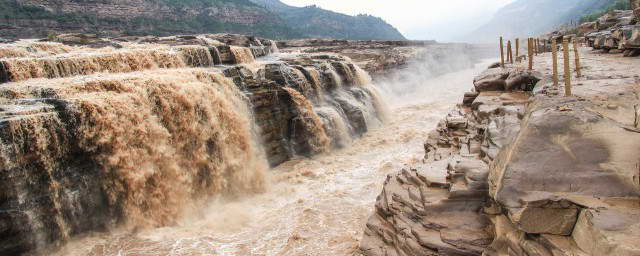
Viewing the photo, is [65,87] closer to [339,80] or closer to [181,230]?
[181,230]

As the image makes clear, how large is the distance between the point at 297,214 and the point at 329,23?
393 feet

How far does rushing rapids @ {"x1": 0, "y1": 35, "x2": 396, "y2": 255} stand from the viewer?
22.4 feet

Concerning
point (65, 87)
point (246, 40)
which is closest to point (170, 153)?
point (65, 87)

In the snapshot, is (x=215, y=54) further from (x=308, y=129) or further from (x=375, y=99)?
Answer: (x=375, y=99)

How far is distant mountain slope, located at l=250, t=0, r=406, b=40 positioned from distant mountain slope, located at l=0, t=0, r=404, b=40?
8.05 meters

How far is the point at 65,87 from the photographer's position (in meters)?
8.32

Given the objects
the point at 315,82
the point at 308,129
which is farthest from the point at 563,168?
the point at 315,82

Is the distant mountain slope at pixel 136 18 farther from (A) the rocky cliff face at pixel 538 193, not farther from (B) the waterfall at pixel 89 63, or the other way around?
(A) the rocky cliff face at pixel 538 193

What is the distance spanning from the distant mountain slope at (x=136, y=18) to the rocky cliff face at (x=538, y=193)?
140 feet

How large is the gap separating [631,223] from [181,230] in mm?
7259

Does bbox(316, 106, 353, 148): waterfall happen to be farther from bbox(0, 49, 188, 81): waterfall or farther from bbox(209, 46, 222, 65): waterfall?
bbox(0, 49, 188, 81): waterfall

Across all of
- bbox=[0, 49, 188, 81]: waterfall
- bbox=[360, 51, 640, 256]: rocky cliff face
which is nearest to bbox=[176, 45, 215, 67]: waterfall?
bbox=[0, 49, 188, 81]: waterfall

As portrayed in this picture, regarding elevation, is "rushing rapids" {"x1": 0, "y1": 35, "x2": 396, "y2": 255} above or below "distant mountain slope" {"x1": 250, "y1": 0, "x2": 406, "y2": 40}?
below

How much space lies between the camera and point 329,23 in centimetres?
12319
